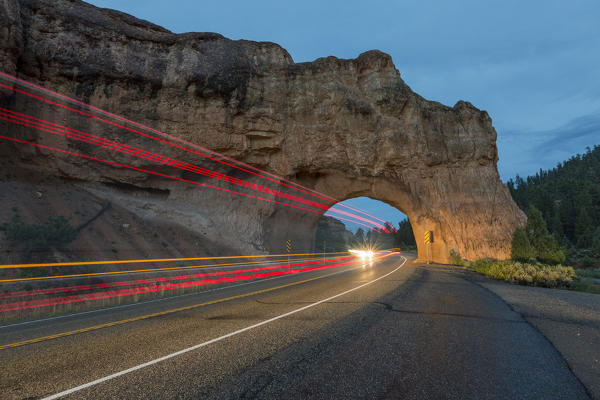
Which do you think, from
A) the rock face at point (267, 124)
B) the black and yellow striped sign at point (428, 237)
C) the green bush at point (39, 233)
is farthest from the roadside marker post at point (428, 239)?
the green bush at point (39, 233)

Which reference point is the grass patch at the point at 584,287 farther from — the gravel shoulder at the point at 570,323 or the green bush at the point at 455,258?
the green bush at the point at 455,258

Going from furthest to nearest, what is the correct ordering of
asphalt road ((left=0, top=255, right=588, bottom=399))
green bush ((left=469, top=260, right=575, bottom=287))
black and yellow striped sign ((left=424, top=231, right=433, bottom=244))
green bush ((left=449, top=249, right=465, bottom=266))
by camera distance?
black and yellow striped sign ((left=424, top=231, right=433, bottom=244)) → green bush ((left=449, top=249, right=465, bottom=266)) → green bush ((left=469, top=260, right=575, bottom=287)) → asphalt road ((left=0, top=255, right=588, bottom=399))

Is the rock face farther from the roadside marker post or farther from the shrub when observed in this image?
the shrub

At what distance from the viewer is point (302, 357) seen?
4.38m

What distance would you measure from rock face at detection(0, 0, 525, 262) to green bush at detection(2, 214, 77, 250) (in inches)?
284

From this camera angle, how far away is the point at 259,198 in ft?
91.6

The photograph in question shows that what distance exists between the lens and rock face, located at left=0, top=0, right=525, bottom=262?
21922 mm

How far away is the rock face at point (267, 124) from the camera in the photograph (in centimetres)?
2192

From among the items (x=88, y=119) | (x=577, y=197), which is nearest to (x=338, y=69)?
(x=88, y=119)

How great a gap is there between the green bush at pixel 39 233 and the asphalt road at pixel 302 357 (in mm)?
9909

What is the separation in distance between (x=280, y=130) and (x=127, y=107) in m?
11.9

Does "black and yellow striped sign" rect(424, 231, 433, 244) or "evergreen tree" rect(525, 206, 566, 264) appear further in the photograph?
"black and yellow striped sign" rect(424, 231, 433, 244)

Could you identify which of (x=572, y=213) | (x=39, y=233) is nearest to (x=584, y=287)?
(x=39, y=233)

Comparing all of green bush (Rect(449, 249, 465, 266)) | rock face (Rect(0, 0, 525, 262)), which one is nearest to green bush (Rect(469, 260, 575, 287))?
green bush (Rect(449, 249, 465, 266))
